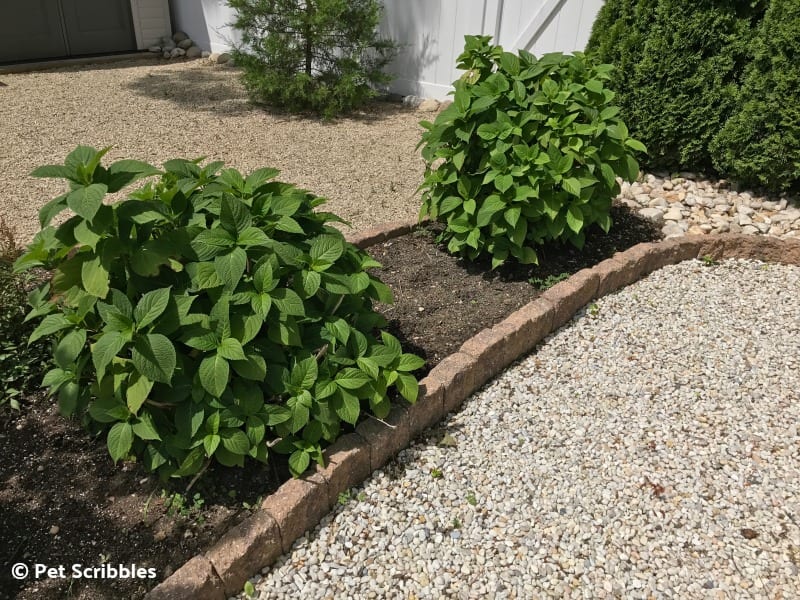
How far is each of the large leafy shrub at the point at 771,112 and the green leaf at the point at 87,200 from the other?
431 cm

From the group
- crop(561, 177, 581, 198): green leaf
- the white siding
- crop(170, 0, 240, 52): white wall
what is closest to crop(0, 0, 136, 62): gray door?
the white siding

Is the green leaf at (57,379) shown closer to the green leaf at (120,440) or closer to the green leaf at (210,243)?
the green leaf at (120,440)

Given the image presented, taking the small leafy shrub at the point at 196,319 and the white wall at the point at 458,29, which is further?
the white wall at the point at 458,29

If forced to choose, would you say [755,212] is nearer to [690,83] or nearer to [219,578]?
[690,83]

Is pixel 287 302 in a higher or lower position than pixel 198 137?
higher

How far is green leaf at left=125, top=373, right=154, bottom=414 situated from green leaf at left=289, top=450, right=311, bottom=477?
54 centimetres

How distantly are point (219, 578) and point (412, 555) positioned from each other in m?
0.64

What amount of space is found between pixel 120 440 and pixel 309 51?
5749mm

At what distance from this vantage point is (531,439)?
2623mm

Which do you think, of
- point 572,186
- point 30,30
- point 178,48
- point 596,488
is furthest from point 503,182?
point 30,30

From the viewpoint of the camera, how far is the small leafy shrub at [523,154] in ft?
10.6

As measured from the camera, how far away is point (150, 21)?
9.69 m

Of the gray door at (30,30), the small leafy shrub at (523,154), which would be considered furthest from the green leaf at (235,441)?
the gray door at (30,30)

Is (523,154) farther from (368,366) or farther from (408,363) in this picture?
(368,366)
